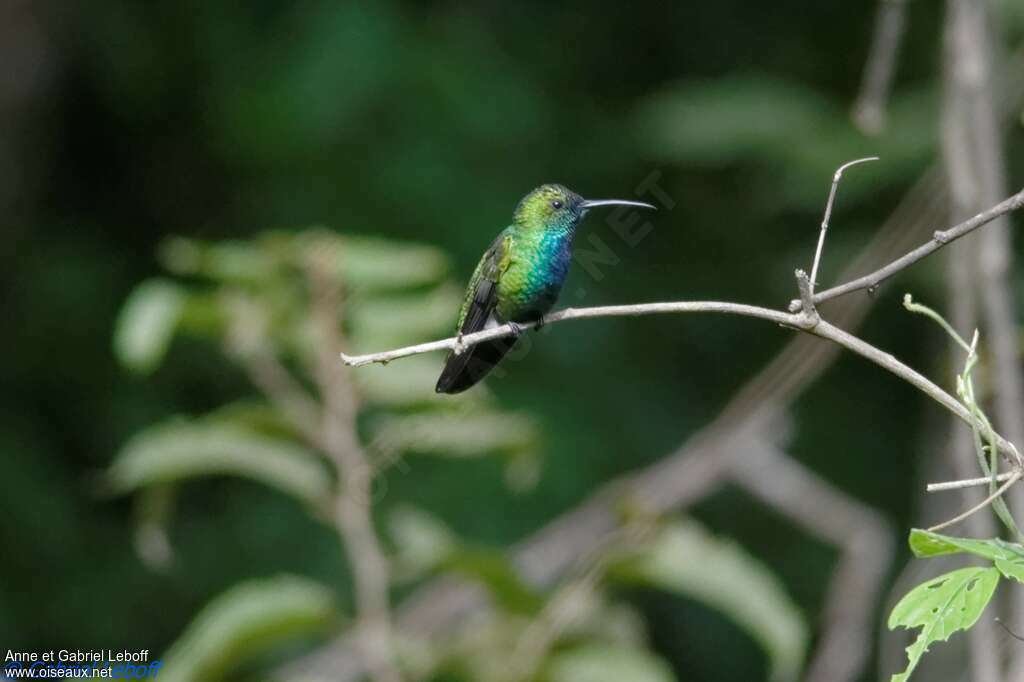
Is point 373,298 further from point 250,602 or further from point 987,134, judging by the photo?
point 987,134

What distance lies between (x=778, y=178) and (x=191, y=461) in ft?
14.2

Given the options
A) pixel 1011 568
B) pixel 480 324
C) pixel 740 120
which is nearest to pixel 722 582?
pixel 480 324

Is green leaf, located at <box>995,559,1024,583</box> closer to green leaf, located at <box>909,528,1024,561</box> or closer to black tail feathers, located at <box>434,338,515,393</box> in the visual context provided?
green leaf, located at <box>909,528,1024,561</box>

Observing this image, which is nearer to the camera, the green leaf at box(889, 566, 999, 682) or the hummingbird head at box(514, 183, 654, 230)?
the green leaf at box(889, 566, 999, 682)

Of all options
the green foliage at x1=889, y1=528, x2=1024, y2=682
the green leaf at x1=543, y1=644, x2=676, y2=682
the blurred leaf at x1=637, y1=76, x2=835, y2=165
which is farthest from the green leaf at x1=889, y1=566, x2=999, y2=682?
the blurred leaf at x1=637, y1=76, x2=835, y2=165

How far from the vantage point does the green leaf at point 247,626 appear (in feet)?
10.5

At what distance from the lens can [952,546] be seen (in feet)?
5.06

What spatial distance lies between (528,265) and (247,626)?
117 cm

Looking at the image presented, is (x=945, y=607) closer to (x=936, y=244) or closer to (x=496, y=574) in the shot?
(x=936, y=244)

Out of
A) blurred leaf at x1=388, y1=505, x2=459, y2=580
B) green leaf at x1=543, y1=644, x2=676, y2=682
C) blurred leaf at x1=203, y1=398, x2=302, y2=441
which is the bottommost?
green leaf at x1=543, y1=644, x2=676, y2=682

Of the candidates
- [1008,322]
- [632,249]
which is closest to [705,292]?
[632,249]

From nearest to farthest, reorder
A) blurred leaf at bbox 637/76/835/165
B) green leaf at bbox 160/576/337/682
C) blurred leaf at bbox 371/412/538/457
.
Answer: green leaf at bbox 160/576/337/682, blurred leaf at bbox 371/412/538/457, blurred leaf at bbox 637/76/835/165

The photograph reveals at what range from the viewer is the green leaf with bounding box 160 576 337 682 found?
10.5 feet

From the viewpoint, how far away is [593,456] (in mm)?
7008
